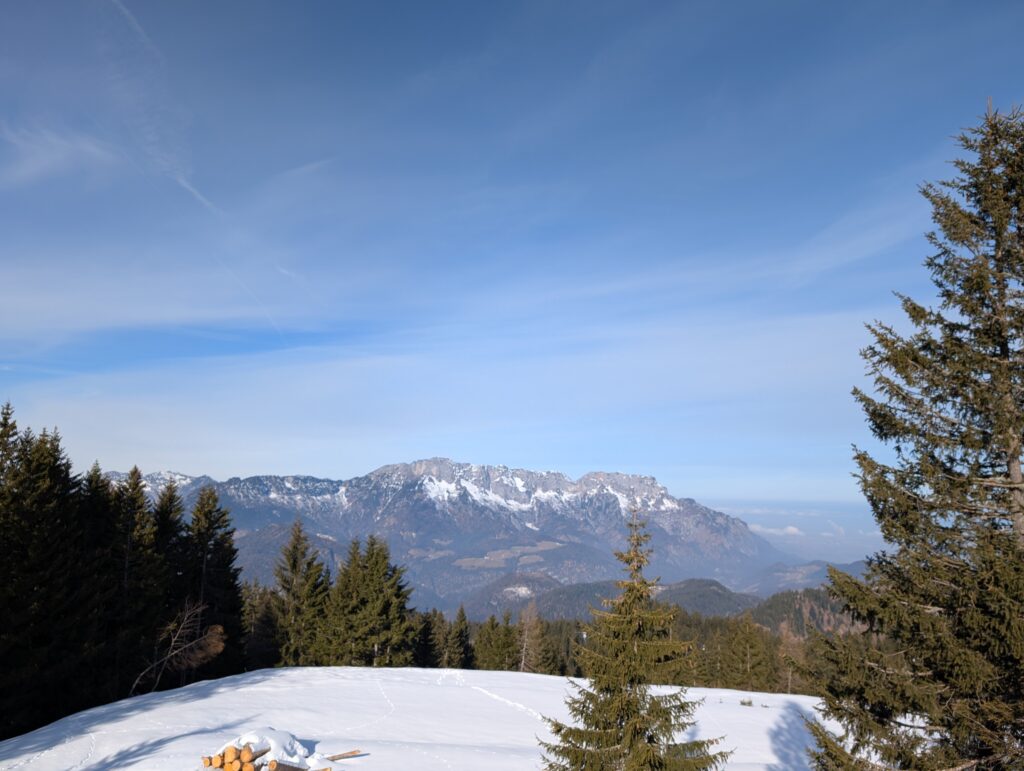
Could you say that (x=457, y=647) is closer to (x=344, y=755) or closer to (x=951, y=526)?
(x=344, y=755)

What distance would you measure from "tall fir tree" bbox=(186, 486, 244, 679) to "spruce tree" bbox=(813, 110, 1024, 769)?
1502 inches

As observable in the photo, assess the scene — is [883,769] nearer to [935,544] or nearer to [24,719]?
[935,544]

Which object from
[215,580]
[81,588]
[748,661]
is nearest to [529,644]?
[748,661]

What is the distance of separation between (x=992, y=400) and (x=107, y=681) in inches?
1354

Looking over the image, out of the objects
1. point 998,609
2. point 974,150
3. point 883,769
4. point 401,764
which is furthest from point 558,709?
point 974,150

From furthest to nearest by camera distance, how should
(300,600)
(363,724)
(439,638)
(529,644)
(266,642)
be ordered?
(439,638) < (529,644) < (266,642) < (300,600) < (363,724)

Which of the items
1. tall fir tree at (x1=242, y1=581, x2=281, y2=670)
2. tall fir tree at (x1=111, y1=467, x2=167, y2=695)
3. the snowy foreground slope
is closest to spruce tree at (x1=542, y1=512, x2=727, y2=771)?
the snowy foreground slope

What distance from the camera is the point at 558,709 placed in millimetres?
25141

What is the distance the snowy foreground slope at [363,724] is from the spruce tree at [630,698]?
596cm

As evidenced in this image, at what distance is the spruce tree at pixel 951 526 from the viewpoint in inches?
287

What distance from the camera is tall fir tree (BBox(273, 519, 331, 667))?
44250 millimetres

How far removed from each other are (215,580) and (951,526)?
42.4 m

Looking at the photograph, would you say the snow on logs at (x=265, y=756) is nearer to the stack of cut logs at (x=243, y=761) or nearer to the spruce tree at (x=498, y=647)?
the stack of cut logs at (x=243, y=761)

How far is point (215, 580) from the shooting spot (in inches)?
1511
